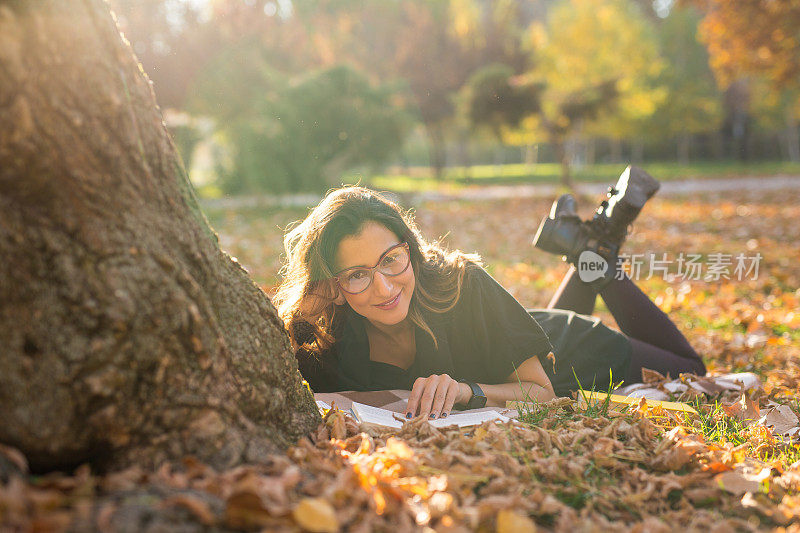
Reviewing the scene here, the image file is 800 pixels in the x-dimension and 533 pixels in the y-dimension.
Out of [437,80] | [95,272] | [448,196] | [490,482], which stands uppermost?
[437,80]

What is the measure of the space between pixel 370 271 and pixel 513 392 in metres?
0.81

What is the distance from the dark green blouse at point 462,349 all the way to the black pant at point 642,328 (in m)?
0.71

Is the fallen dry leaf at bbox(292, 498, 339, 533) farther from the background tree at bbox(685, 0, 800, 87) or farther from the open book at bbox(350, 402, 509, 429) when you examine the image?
the background tree at bbox(685, 0, 800, 87)

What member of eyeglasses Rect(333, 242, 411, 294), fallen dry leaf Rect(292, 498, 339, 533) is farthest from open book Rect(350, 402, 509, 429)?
fallen dry leaf Rect(292, 498, 339, 533)

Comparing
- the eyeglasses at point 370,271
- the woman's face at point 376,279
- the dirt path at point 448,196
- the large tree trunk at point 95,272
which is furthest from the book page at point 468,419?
the dirt path at point 448,196

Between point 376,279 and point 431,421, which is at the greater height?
point 376,279

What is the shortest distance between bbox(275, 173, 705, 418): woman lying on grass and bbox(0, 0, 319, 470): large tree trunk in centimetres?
85

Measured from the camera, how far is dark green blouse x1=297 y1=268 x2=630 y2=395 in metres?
2.64

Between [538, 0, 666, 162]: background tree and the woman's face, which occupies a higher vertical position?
[538, 0, 666, 162]: background tree

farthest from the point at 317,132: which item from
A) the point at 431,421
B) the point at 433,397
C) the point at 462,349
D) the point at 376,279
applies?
the point at 431,421

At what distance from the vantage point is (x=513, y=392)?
2.60m

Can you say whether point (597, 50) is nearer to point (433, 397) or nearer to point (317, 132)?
point (317, 132)

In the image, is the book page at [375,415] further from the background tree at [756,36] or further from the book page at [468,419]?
the background tree at [756,36]

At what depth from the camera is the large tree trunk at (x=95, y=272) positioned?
1.35 m
